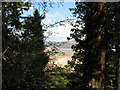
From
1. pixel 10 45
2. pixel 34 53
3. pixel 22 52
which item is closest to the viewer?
pixel 10 45

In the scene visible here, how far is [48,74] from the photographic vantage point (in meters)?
7.50

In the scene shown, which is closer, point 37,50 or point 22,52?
point 22,52

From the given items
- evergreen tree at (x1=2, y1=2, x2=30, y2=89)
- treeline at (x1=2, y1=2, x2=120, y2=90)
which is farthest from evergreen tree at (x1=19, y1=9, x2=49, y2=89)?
evergreen tree at (x1=2, y1=2, x2=30, y2=89)

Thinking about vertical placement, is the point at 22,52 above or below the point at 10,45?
below

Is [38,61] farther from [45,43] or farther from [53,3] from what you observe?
[53,3]

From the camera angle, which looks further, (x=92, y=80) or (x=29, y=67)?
(x=29, y=67)

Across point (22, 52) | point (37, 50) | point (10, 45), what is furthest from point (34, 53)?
point (10, 45)

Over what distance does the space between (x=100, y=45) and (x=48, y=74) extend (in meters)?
3.54

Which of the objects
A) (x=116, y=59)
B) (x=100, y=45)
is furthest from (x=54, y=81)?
(x=116, y=59)

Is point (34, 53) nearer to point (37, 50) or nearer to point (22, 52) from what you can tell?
point (37, 50)

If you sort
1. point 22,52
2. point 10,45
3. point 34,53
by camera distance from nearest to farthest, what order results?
point 10,45 → point 22,52 → point 34,53

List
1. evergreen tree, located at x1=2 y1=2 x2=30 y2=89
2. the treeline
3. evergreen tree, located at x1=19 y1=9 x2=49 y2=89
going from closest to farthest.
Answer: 1. the treeline
2. evergreen tree, located at x1=2 y1=2 x2=30 y2=89
3. evergreen tree, located at x1=19 y1=9 x2=49 y2=89

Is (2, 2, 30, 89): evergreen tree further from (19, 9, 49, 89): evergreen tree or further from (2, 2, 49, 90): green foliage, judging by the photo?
(19, 9, 49, 89): evergreen tree

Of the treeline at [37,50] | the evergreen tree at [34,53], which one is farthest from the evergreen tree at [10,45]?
the evergreen tree at [34,53]
